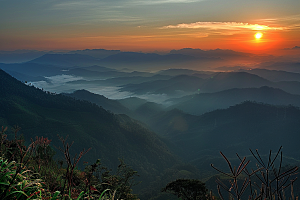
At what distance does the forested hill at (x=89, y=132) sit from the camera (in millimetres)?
148750

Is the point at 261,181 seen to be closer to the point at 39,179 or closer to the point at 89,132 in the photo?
the point at 39,179

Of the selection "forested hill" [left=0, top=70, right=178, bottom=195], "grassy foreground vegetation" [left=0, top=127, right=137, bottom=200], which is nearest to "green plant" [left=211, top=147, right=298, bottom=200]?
"grassy foreground vegetation" [left=0, top=127, right=137, bottom=200]

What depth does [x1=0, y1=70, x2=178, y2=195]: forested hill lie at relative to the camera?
488ft

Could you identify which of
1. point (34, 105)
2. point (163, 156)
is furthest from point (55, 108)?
point (163, 156)

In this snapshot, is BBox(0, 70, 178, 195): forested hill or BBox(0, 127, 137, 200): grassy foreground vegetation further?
BBox(0, 70, 178, 195): forested hill

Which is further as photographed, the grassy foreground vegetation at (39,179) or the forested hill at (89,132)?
the forested hill at (89,132)

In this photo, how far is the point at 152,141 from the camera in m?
197

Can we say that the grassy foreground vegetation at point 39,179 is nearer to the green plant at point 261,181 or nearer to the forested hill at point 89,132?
the green plant at point 261,181

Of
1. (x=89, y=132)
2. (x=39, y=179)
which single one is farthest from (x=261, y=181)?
(x=89, y=132)

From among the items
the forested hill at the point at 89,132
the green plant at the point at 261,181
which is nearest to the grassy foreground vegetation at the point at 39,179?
the green plant at the point at 261,181

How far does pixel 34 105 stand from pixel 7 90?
28873 millimetres

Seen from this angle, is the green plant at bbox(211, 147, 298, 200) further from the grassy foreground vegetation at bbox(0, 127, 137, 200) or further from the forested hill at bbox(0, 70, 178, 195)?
the forested hill at bbox(0, 70, 178, 195)

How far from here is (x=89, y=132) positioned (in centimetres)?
16925

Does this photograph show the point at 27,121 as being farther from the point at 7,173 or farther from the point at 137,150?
the point at 7,173
